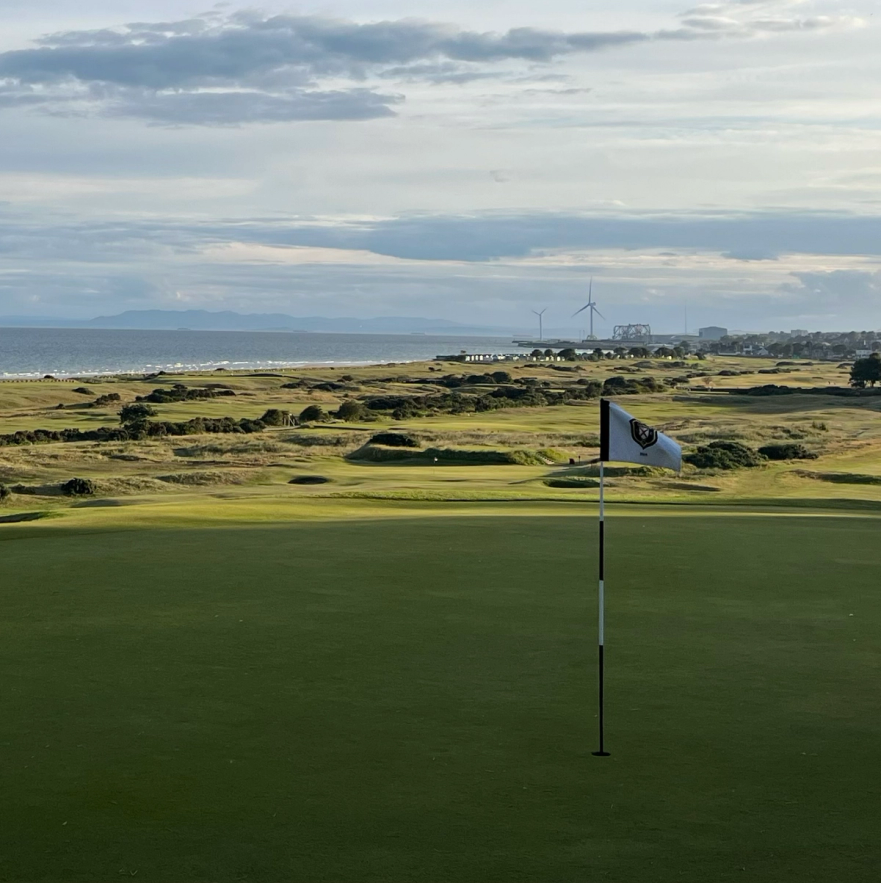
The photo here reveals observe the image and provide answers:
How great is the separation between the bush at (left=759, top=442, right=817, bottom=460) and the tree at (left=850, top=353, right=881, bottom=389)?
5292 centimetres

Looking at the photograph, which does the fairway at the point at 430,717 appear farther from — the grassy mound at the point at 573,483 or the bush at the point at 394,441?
the bush at the point at 394,441

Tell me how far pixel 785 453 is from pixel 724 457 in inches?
183

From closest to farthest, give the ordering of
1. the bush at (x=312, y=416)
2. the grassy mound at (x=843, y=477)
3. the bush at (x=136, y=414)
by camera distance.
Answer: the grassy mound at (x=843, y=477)
the bush at (x=136, y=414)
the bush at (x=312, y=416)

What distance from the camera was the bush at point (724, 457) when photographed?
41.1 m

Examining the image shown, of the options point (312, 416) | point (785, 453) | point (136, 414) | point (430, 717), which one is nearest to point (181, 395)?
point (312, 416)

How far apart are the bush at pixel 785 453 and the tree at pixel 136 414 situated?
26.9m

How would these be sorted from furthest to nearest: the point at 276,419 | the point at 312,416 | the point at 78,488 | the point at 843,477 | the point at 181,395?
the point at 181,395 < the point at 312,416 < the point at 276,419 < the point at 843,477 < the point at 78,488

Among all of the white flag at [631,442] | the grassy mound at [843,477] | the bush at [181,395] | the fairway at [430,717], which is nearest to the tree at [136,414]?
the bush at [181,395]

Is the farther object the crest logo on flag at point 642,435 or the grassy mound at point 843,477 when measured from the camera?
the grassy mound at point 843,477

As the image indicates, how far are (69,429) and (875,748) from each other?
49312 millimetres

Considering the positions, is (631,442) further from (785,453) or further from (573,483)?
(785,453)

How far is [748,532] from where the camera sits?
64.3 feet

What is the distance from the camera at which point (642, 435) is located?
969cm

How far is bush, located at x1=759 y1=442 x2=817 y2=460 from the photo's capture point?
148 feet
